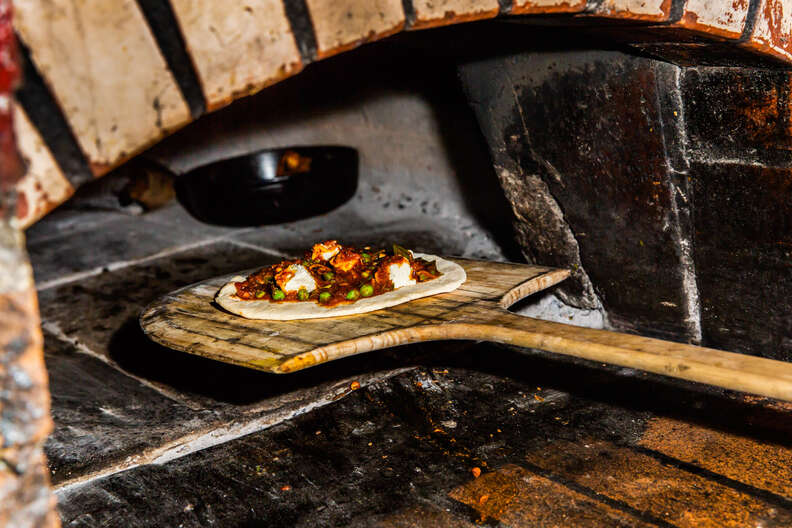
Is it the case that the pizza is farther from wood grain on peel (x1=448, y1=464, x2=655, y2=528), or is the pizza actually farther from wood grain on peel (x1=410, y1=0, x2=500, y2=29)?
wood grain on peel (x1=410, y1=0, x2=500, y2=29)

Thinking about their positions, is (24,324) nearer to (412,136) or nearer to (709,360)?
(709,360)

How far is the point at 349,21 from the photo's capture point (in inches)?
68.4

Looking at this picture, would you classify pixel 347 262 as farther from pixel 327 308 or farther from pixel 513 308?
pixel 513 308

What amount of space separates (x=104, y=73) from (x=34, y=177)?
0.80ft

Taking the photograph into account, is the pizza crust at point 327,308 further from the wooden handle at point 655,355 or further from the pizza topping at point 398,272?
the wooden handle at point 655,355

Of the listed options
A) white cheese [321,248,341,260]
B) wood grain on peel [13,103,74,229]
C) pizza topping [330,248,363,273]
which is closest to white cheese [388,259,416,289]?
pizza topping [330,248,363,273]

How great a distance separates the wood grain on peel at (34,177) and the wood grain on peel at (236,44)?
36cm

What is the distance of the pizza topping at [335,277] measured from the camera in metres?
2.53

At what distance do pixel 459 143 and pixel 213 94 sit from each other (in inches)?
116

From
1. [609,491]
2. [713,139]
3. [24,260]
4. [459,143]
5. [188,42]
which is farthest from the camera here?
[459,143]

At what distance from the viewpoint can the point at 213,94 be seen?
1.61 meters

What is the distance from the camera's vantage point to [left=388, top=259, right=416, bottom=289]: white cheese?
102 inches

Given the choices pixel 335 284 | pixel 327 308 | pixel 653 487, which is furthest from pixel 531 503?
pixel 335 284

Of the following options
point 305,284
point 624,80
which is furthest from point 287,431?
point 624,80
